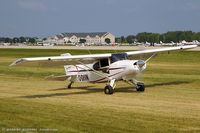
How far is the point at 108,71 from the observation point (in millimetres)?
20516

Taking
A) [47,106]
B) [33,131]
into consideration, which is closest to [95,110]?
[47,106]

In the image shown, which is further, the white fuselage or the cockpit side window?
the cockpit side window

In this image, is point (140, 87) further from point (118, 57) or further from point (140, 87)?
point (118, 57)

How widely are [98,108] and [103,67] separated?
5852 millimetres

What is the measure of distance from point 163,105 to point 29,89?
841 centimetres

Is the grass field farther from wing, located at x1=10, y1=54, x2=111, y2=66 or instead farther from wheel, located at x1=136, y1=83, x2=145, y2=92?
wing, located at x1=10, y1=54, x2=111, y2=66

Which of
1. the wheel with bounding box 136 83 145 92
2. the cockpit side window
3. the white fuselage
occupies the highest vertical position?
the cockpit side window

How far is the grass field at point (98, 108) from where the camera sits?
11680mm

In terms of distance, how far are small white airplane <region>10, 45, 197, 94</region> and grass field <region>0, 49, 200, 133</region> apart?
60cm

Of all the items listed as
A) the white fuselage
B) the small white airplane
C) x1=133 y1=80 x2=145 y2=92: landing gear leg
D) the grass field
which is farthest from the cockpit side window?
the grass field

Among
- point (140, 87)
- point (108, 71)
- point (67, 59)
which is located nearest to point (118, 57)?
point (108, 71)

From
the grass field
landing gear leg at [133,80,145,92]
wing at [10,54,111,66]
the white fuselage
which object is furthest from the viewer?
landing gear leg at [133,80,145,92]

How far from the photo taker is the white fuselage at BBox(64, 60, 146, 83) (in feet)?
63.5

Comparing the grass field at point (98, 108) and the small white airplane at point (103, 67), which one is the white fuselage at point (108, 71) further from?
the grass field at point (98, 108)
